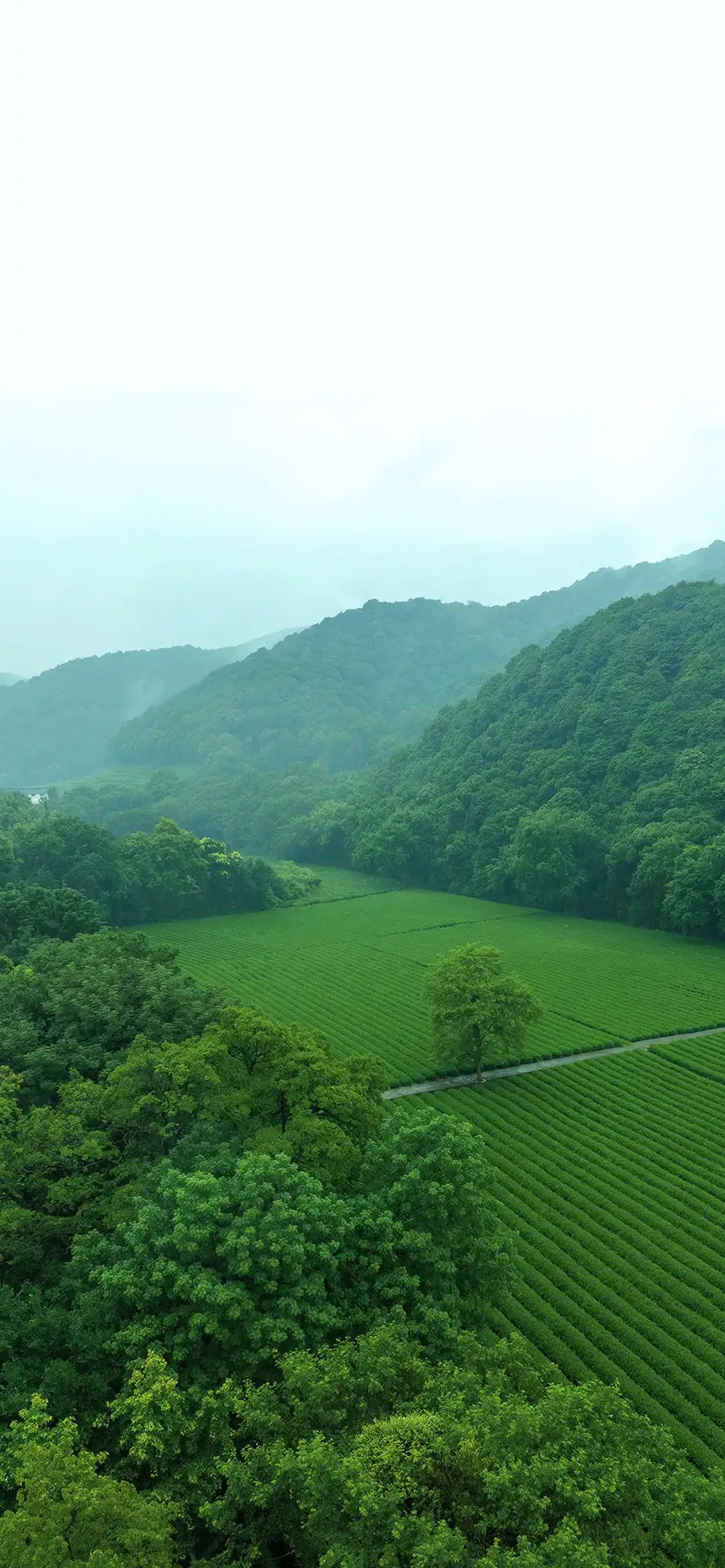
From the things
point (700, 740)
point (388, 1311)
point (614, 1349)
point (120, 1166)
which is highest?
point (700, 740)

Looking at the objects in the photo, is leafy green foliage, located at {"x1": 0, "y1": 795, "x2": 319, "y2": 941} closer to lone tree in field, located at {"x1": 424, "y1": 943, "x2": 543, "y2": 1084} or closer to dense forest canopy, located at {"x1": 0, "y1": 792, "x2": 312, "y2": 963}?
dense forest canopy, located at {"x1": 0, "y1": 792, "x2": 312, "y2": 963}

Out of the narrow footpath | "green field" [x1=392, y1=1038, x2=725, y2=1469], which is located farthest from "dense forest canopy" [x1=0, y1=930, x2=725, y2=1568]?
the narrow footpath

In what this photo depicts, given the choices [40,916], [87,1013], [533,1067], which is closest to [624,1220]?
[533,1067]

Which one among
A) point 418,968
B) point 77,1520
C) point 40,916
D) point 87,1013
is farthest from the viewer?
point 418,968

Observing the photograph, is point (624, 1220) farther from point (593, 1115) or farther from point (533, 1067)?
point (533, 1067)

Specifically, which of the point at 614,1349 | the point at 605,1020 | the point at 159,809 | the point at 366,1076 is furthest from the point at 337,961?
the point at 159,809

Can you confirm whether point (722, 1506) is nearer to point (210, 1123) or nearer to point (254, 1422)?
point (254, 1422)
